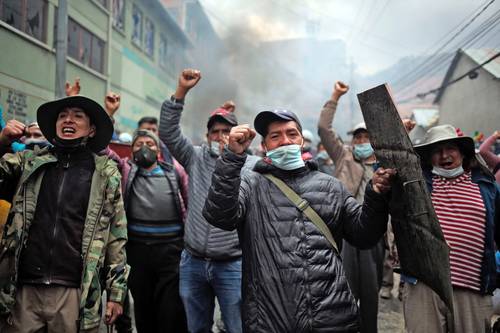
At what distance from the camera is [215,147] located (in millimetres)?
3055

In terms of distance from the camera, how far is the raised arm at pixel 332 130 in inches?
125

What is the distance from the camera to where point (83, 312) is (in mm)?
2074

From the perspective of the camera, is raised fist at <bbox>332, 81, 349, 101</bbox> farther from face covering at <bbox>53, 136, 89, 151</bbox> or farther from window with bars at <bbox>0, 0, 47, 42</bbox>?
window with bars at <bbox>0, 0, 47, 42</bbox>

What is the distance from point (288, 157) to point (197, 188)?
1.09 metres

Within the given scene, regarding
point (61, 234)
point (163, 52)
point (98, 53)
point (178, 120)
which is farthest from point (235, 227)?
point (163, 52)

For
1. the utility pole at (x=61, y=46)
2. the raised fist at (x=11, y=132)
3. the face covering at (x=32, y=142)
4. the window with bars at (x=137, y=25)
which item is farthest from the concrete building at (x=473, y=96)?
the window with bars at (x=137, y=25)

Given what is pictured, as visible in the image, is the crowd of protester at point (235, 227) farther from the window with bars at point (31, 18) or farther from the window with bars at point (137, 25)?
the window with bars at point (137, 25)

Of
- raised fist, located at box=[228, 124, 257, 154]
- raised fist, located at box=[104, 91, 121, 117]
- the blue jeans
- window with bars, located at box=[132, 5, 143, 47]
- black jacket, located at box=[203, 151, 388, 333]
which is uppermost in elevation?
window with bars, located at box=[132, 5, 143, 47]

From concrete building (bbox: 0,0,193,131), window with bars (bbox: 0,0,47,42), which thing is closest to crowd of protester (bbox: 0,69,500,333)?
concrete building (bbox: 0,0,193,131)

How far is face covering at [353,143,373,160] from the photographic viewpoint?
12.3 ft

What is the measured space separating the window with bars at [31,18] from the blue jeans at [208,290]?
7304 millimetres

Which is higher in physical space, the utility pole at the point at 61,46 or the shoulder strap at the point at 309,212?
the utility pole at the point at 61,46

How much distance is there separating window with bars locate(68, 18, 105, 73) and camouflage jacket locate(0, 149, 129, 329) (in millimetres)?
12080

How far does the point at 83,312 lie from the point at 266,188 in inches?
46.8
